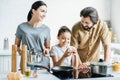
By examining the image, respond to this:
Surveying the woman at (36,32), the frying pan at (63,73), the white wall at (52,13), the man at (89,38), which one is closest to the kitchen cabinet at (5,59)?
the white wall at (52,13)

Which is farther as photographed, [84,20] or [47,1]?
[47,1]

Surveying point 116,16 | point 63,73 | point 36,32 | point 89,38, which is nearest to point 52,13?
point 116,16

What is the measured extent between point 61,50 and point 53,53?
9 cm

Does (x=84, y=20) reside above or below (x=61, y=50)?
above

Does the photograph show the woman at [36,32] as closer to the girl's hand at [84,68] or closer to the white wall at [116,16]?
the girl's hand at [84,68]

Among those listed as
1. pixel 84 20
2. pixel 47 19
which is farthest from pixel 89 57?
pixel 47 19

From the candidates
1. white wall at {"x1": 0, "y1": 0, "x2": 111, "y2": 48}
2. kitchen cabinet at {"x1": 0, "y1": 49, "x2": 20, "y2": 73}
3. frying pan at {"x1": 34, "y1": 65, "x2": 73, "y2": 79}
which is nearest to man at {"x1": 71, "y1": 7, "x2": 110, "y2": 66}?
frying pan at {"x1": 34, "y1": 65, "x2": 73, "y2": 79}

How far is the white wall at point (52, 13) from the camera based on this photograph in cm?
397

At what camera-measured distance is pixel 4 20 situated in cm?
397

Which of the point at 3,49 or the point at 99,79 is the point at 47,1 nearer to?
the point at 3,49

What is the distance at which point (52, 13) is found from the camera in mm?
4082

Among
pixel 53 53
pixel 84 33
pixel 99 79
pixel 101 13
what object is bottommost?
pixel 99 79

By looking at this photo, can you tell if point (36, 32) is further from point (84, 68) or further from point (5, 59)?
point (5, 59)

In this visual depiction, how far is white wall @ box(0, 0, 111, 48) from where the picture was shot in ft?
13.0
